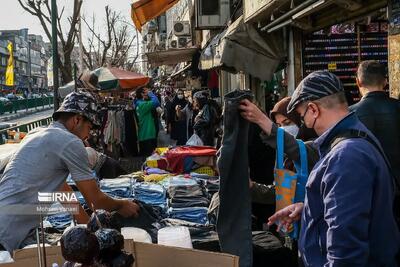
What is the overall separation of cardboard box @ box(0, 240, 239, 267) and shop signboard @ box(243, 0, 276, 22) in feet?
20.4

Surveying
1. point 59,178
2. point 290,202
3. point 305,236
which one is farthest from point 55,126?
point 305,236

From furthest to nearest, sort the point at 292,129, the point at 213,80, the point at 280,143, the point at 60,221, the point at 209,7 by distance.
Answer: the point at 213,80 < the point at 209,7 < the point at 292,129 < the point at 60,221 < the point at 280,143

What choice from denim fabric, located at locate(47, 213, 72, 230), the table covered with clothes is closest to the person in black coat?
the table covered with clothes

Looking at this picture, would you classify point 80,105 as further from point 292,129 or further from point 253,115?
point 292,129

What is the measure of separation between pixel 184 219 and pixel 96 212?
216 cm

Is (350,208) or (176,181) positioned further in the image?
(176,181)

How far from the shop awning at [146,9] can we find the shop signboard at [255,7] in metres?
4.33

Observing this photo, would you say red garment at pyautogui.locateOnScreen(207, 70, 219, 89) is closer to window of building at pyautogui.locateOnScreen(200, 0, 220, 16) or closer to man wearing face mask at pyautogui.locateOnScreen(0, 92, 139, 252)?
window of building at pyautogui.locateOnScreen(200, 0, 220, 16)

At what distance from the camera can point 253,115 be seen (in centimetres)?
329

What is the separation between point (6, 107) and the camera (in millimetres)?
44312

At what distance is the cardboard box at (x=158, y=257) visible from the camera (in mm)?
2479

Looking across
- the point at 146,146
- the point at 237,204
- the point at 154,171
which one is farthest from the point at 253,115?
the point at 146,146

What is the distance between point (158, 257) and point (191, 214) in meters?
2.17

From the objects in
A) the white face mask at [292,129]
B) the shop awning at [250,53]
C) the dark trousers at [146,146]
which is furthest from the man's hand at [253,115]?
the dark trousers at [146,146]
